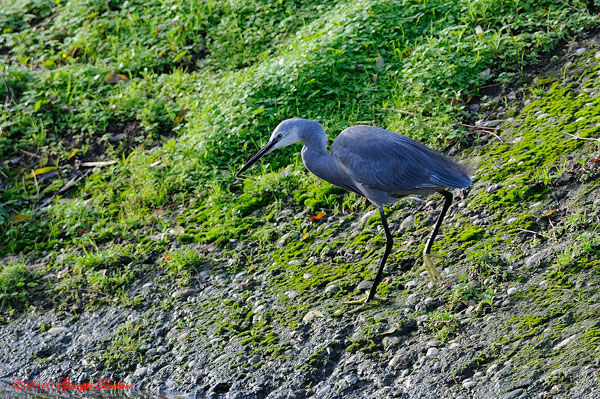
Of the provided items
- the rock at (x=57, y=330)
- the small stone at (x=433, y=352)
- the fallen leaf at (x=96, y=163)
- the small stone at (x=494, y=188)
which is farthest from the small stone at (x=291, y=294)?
the fallen leaf at (x=96, y=163)

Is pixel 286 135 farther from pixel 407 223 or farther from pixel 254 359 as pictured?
pixel 254 359

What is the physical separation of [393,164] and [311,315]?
114 centimetres

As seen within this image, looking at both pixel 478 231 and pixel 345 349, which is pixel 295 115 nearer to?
pixel 478 231

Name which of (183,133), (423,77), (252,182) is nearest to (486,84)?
(423,77)

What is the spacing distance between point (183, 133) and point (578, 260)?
13.6 feet

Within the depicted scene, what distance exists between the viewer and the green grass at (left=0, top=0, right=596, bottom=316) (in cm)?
653

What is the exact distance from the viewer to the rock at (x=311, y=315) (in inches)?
206

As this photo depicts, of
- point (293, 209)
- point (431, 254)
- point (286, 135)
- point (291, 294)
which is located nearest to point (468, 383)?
point (431, 254)

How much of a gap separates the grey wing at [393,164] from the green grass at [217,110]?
538 mm

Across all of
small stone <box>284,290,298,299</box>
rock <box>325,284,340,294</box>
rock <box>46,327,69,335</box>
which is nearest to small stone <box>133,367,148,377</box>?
rock <box>46,327,69,335</box>

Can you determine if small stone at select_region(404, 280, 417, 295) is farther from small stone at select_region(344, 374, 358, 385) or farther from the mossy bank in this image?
small stone at select_region(344, 374, 358, 385)

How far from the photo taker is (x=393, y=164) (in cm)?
522

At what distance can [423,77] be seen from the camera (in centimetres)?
694

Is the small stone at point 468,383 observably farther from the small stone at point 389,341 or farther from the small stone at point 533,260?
the small stone at point 533,260
